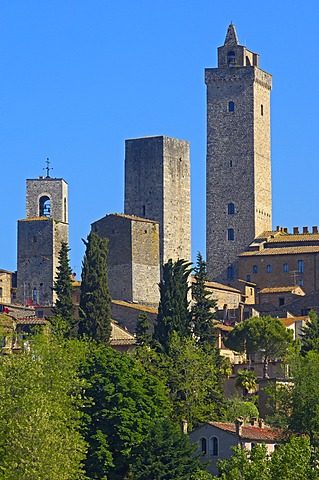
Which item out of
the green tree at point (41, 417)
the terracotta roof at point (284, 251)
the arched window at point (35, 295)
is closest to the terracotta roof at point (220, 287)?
the terracotta roof at point (284, 251)

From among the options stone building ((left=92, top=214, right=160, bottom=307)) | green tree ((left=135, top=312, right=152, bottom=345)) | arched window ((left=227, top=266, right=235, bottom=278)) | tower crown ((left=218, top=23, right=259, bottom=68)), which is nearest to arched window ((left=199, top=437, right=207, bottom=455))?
green tree ((left=135, top=312, right=152, bottom=345))

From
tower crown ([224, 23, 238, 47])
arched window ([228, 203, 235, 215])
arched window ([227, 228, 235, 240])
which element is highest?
tower crown ([224, 23, 238, 47])

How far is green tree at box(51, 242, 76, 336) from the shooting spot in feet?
288

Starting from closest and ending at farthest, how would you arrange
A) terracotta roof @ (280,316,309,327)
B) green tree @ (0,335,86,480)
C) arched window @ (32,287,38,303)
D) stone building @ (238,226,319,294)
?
green tree @ (0,335,86,480)
arched window @ (32,287,38,303)
terracotta roof @ (280,316,309,327)
stone building @ (238,226,319,294)

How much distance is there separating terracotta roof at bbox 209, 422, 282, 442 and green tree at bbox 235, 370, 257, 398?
384 inches

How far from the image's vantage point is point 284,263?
4724 inches

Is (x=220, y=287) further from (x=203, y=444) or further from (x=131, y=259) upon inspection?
(x=203, y=444)

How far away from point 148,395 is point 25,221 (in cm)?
2825

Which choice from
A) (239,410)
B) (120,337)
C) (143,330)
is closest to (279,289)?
(120,337)

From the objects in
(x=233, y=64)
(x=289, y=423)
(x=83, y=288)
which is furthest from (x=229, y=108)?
(x=289, y=423)

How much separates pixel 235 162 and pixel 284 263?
1004cm

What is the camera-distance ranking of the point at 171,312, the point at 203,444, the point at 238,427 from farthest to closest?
the point at 171,312 → the point at 203,444 → the point at 238,427

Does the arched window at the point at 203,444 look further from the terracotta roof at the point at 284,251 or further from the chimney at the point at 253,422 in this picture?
the terracotta roof at the point at 284,251

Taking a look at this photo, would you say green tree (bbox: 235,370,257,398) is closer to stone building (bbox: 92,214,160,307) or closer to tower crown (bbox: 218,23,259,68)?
stone building (bbox: 92,214,160,307)
